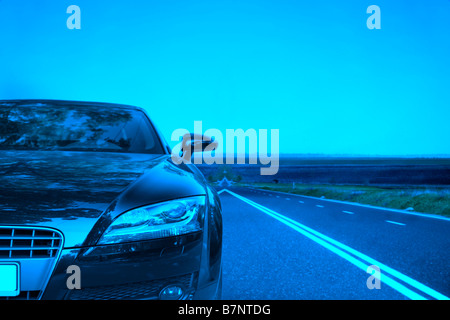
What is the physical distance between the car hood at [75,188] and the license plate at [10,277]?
178mm

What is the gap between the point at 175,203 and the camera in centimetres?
181

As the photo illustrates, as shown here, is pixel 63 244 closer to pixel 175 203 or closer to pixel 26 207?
pixel 26 207

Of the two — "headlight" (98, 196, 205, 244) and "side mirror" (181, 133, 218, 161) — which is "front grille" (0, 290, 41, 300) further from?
"side mirror" (181, 133, 218, 161)

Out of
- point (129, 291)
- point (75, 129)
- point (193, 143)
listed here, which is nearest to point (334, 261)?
point (193, 143)

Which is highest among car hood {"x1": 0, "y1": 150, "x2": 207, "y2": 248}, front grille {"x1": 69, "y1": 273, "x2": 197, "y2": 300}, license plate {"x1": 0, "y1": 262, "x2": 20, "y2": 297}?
car hood {"x1": 0, "y1": 150, "x2": 207, "y2": 248}

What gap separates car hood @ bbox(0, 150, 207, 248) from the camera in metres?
1.58

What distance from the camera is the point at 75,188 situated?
1765 mm

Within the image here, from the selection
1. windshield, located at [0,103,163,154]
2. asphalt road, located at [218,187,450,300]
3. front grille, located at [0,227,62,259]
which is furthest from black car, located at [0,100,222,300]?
asphalt road, located at [218,187,450,300]

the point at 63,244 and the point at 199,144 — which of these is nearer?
the point at 63,244

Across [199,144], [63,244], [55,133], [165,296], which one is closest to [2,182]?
[63,244]

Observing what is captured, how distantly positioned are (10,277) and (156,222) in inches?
25.4

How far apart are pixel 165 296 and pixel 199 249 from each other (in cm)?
27
